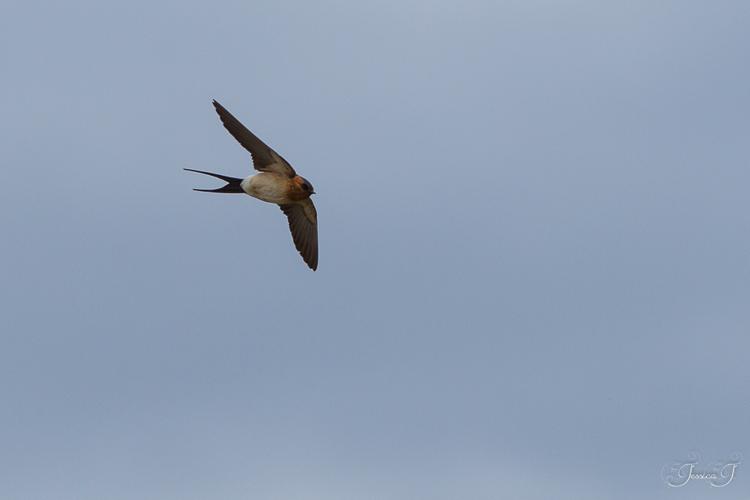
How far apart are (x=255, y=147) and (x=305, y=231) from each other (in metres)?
1.99

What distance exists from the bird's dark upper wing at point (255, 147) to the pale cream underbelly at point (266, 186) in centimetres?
10

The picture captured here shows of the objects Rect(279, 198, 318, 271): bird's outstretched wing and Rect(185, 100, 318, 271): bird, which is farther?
Rect(279, 198, 318, 271): bird's outstretched wing

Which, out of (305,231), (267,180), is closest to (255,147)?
(267,180)

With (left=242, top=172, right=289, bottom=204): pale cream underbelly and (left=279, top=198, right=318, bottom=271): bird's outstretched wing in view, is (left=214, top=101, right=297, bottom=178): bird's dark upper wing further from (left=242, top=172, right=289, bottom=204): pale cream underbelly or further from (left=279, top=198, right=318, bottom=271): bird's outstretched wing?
(left=279, top=198, right=318, bottom=271): bird's outstretched wing

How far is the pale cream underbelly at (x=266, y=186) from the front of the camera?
22094mm

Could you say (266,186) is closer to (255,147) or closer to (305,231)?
(255,147)

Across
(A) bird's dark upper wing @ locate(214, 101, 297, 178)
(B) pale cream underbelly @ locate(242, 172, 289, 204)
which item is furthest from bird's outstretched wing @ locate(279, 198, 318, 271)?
(A) bird's dark upper wing @ locate(214, 101, 297, 178)

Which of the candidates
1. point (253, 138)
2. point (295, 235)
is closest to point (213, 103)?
point (253, 138)

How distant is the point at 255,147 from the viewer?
859 inches

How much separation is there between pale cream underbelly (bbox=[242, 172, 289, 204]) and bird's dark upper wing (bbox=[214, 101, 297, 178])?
10cm

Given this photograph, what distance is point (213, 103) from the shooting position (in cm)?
2195

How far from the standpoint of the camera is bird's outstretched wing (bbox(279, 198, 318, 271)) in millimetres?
23172

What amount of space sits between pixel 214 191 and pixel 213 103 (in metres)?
1.25

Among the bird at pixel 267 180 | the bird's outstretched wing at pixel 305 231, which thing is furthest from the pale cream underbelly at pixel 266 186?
the bird's outstretched wing at pixel 305 231
